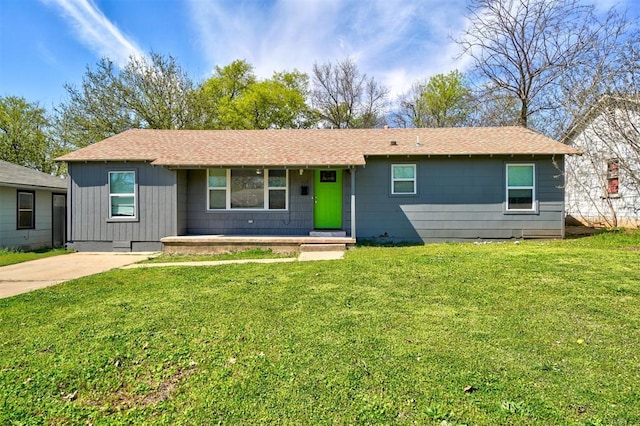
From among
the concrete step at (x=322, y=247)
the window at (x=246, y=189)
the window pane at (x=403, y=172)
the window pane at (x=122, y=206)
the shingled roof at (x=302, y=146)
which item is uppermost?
the shingled roof at (x=302, y=146)

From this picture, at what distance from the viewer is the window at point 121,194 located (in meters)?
9.95

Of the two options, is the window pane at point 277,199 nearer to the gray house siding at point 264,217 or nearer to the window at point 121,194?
the gray house siding at point 264,217

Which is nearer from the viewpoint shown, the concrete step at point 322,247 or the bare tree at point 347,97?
the concrete step at point 322,247

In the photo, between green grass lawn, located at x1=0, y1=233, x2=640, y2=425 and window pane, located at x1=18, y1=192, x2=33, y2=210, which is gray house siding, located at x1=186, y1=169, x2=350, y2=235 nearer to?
green grass lawn, located at x1=0, y1=233, x2=640, y2=425

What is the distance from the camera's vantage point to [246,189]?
10406 mm

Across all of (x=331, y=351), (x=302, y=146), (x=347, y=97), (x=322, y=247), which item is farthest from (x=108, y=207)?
(x=347, y=97)

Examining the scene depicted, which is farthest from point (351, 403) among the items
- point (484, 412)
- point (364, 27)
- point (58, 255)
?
point (364, 27)

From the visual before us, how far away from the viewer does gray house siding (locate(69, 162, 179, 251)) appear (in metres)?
9.84

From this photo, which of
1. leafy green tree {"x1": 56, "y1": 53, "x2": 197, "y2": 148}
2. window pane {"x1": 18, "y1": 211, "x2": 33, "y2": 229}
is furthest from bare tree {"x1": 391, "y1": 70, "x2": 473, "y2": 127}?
window pane {"x1": 18, "y1": 211, "x2": 33, "y2": 229}

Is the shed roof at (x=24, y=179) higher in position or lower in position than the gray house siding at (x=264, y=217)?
higher

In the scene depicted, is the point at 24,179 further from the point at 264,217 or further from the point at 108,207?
the point at 264,217

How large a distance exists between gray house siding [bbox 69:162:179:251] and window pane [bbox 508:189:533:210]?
996 centimetres

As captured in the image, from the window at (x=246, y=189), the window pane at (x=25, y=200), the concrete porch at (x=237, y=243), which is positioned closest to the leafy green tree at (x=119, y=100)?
the window pane at (x=25, y=200)

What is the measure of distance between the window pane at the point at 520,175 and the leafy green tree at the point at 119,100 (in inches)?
732
